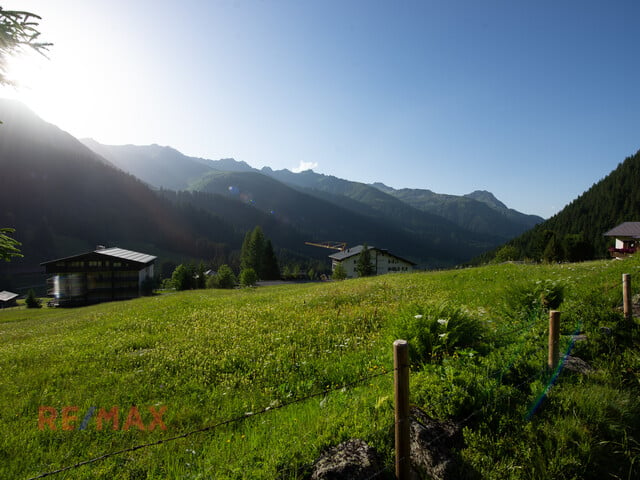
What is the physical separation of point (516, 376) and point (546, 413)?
1.04m

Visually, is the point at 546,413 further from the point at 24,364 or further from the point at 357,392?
the point at 24,364

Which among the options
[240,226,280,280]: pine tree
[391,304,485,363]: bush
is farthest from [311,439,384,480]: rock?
[240,226,280,280]: pine tree

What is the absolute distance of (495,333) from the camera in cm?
757

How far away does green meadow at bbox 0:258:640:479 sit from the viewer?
12.9 ft

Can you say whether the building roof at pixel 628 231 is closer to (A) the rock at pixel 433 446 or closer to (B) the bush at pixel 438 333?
(B) the bush at pixel 438 333

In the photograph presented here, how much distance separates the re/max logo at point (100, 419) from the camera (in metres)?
5.43

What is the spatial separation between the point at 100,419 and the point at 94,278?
82.7 metres

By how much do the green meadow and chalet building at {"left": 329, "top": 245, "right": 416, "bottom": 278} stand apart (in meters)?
86.0

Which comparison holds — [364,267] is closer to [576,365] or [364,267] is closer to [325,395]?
[576,365]

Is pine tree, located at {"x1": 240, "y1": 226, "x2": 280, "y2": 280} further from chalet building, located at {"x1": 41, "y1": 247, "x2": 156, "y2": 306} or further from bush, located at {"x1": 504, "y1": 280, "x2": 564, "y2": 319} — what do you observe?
bush, located at {"x1": 504, "y1": 280, "x2": 564, "y2": 319}

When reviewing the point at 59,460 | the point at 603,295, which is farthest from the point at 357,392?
the point at 603,295

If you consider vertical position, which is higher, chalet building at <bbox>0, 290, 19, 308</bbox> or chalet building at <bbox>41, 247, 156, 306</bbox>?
chalet building at <bbox>41, 247, 156, 306</bbox>

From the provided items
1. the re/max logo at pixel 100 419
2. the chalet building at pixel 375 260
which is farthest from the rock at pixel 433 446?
the chalet building at pixel 375 260

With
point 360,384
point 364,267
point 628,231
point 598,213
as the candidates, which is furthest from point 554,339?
point 598,213
